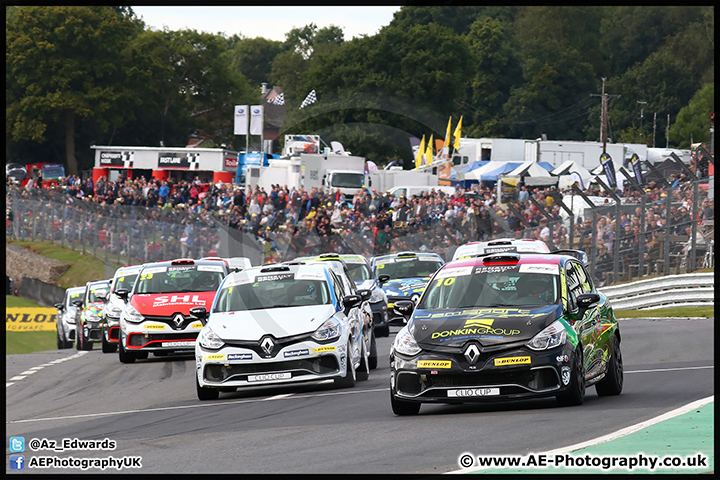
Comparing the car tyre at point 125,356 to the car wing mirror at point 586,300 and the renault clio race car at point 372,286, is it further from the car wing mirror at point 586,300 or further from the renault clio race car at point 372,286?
the car wing mirror at point 586,300

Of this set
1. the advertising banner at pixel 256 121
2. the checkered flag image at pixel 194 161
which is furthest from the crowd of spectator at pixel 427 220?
the checkered flag image at pixel 194 161

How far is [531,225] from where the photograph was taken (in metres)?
30.4

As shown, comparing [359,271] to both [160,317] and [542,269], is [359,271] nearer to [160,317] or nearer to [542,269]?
[160,317]

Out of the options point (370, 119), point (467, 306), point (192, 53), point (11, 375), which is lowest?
Answer: point (11, 375)

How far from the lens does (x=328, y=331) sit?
14109 mm

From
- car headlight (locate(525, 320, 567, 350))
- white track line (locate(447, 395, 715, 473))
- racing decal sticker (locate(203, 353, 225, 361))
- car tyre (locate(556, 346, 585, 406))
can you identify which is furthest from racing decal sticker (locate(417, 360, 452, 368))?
racing decal sticker (locate(203, 353, 225, 361))

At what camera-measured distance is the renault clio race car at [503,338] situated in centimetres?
1089

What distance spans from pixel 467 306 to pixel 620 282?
60.3ft

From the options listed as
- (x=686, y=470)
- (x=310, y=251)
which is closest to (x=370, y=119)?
(x=310, y=251)

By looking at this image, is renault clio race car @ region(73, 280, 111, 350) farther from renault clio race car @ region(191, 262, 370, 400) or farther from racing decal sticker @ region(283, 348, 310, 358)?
racing decal sticker @ region(283, 348, 310, 358)

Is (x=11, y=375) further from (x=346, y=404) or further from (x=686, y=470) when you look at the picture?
(x=686, y=470)

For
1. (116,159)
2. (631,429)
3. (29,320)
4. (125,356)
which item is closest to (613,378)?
(631,429)

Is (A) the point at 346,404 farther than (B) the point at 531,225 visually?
No

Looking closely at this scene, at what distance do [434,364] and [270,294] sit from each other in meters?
4.71
